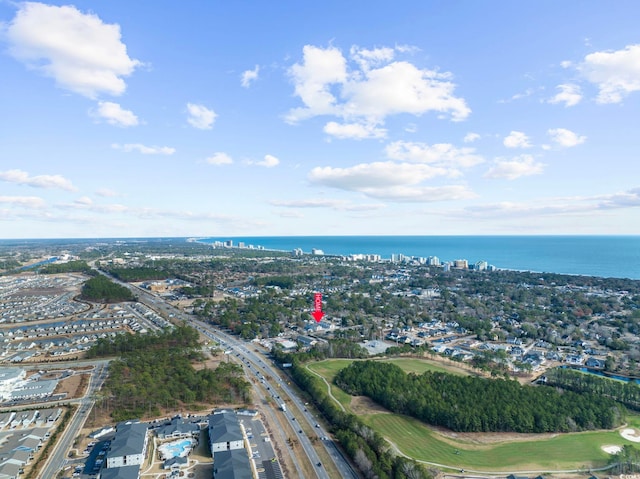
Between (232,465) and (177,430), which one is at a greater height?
(232,465)

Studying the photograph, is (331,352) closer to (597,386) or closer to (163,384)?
(163,384)

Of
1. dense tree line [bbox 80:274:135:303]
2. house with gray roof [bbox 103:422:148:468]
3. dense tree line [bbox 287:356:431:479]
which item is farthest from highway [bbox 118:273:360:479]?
dense tree line [bbox 80:274:135:303]

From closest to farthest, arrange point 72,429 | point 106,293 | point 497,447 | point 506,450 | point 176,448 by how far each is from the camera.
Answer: point 176,448 < point 506,450 < point 497,447 < point 72,429 < point 106,293

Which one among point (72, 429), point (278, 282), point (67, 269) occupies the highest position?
point (278, 282)

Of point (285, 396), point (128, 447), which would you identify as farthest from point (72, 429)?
point (285, 396)

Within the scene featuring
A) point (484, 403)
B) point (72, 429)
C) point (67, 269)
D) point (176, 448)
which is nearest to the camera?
point (176, 448)

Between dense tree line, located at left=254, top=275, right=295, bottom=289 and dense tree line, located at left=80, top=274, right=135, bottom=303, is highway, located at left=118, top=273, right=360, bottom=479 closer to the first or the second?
dense tree line, located at left=80, top=274, right=135, bottom=303

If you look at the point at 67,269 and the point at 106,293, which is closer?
the point at 106,293
